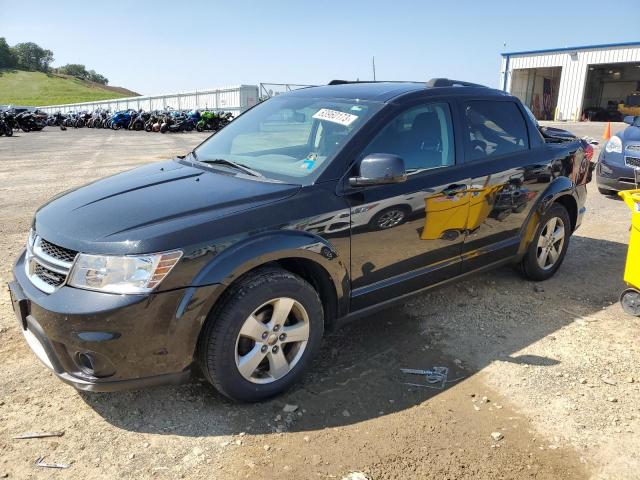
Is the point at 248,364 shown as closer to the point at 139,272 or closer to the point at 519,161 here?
the point at 139,272

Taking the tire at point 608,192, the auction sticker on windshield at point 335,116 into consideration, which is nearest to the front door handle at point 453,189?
the auction sticker on windshield at point 335,116

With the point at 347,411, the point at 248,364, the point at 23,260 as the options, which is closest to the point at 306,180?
the point at 248,364

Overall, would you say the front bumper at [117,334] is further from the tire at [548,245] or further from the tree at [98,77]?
the tree at [98,77]

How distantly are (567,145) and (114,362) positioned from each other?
4.26 m

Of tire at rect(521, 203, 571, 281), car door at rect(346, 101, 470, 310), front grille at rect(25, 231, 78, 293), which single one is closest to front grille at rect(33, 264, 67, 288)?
front grille at rect(25, 231, 78, 293)

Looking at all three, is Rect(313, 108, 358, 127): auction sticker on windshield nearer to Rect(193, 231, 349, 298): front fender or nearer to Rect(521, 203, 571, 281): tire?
Rect(193, 231, 349, 298): front fender

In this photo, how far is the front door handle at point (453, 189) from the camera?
352cm

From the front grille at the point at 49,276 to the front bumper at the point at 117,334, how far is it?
0.07 meters

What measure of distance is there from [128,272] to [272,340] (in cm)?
87

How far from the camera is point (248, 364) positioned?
9.00 feet

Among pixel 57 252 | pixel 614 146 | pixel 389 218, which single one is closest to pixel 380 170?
pixel 389 218

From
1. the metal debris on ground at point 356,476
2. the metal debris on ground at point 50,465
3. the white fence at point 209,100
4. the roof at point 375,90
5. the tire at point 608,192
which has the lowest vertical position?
the metal debris on ground at point 50,465

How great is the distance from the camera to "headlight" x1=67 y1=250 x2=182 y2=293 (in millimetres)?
2385

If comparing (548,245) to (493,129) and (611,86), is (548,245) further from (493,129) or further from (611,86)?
(611,86)
